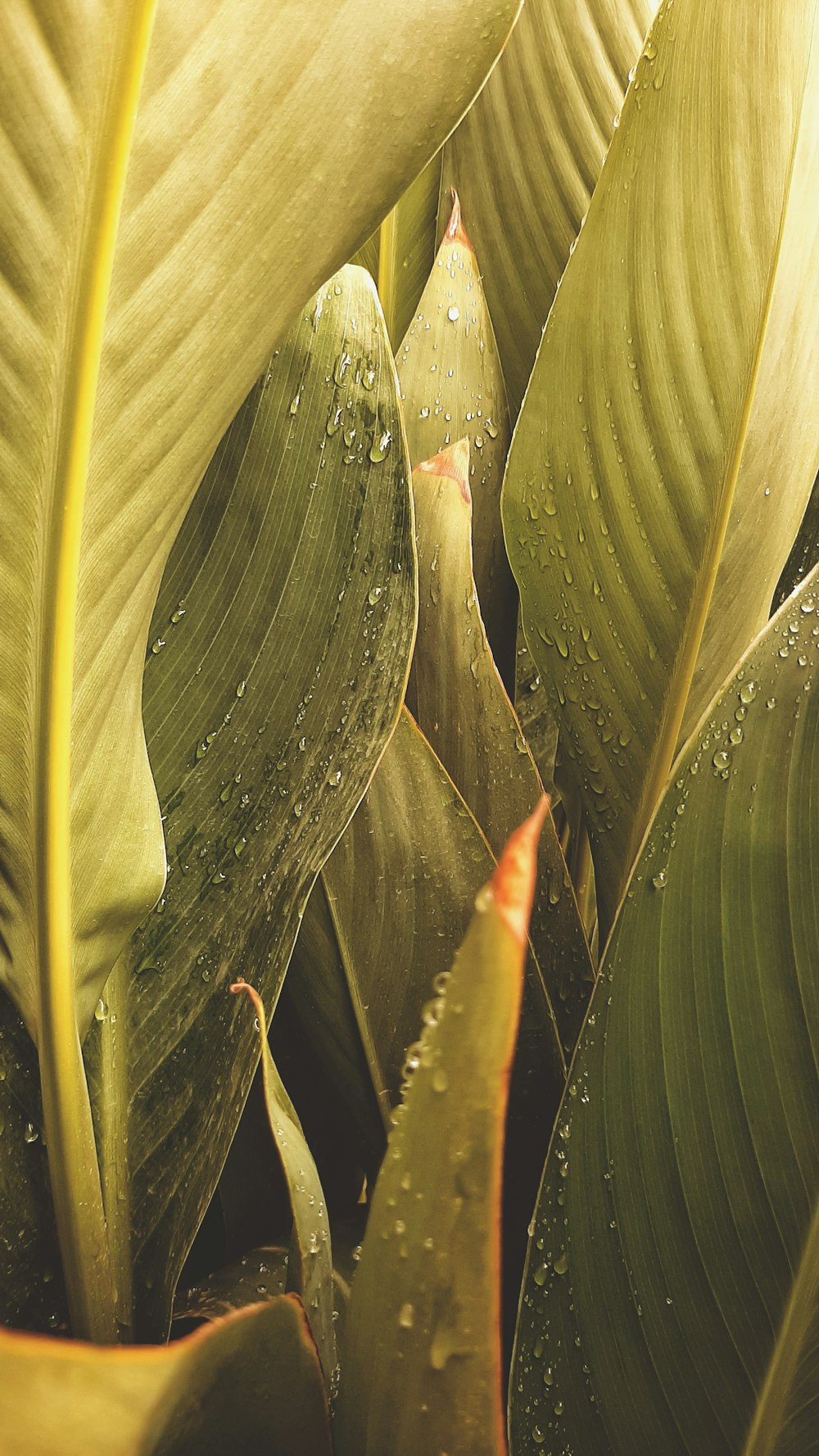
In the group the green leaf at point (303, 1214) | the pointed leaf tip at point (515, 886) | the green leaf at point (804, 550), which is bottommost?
the green leaf at point (303, 1214)

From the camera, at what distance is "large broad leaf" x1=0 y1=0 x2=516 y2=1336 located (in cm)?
28

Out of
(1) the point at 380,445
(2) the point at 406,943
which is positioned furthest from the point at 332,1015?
(1) the point at 380,445

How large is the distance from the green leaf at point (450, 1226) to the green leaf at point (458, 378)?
43 cm

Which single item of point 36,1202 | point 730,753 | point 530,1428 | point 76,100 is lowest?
point 530,1428

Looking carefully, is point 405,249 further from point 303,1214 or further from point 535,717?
point 303,1214

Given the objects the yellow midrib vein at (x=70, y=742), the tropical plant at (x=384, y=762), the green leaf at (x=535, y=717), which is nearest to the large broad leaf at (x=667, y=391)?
the tropical plant at (x=384, y=762)

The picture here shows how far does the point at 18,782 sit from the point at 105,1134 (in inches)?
7.1

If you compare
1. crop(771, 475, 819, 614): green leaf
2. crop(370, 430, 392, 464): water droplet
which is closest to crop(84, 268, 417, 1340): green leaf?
crop(370, 430, 392, 464): water droplet

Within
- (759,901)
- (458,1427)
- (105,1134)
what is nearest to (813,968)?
(759,901)

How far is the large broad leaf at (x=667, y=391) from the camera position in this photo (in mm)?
452

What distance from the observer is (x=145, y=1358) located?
18 cm

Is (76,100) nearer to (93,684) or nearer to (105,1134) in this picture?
(93,684)

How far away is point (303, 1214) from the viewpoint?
356 mm

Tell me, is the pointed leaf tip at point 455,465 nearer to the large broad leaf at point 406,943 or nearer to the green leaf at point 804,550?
the large broad leaf at point 406,943
